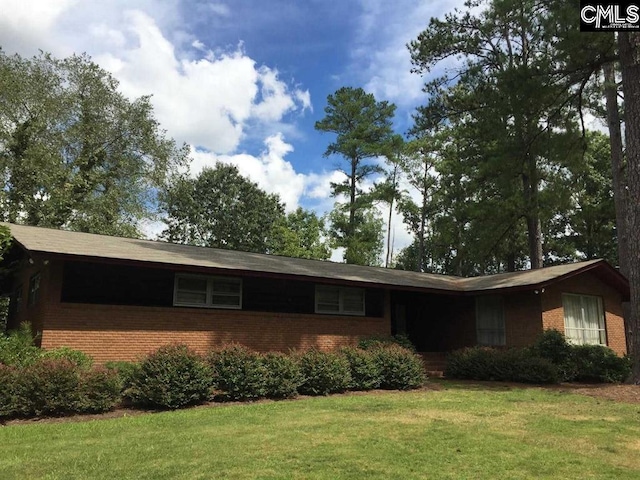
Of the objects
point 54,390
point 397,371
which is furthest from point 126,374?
point 397,371

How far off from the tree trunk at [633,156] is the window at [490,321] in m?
5.11

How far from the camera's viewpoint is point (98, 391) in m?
9.61

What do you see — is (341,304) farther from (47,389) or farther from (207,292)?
(47,389)

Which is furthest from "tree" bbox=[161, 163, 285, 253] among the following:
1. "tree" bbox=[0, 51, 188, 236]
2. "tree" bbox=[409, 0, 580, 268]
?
"tree" bbox=[409, 0, 580, 268]

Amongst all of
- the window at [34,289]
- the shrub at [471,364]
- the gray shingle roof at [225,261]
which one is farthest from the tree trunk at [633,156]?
the window at [34,289]

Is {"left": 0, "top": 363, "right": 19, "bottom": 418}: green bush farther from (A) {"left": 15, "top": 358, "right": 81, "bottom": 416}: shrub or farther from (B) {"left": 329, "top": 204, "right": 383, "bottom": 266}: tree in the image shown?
(B) {"left": 329, "top": 204, "right": 383, "bottom": 266}: tree

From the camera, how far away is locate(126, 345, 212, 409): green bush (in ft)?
32.6

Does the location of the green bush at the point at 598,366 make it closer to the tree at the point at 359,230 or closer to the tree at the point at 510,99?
the tree at the point at 510,99

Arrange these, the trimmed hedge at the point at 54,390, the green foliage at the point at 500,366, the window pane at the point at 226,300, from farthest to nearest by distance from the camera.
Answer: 1. the window pane at the point at 226,300
2. the green foliage at the point at 500,366
3. the trimmed hedge at the point at 54,390

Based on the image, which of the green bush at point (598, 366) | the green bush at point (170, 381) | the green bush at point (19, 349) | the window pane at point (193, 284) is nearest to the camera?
the green bush at point (170, 381)

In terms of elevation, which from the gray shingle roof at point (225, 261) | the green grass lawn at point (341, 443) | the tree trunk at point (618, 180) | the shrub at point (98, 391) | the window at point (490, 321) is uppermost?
the tree trunk at point (618, 180)

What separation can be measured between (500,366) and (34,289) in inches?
541

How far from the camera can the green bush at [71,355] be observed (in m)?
11.1

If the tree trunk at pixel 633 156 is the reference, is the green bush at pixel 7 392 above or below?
below
